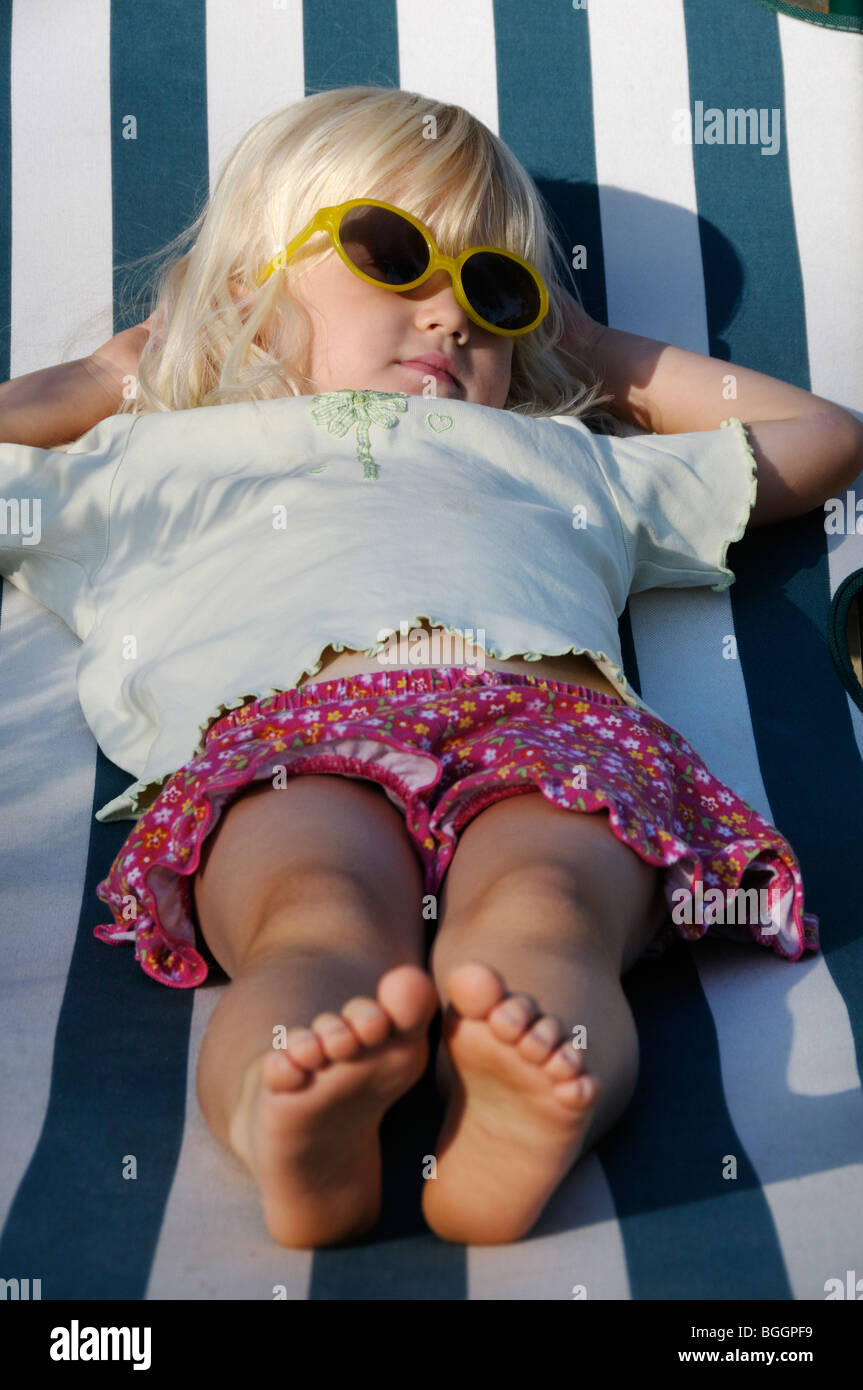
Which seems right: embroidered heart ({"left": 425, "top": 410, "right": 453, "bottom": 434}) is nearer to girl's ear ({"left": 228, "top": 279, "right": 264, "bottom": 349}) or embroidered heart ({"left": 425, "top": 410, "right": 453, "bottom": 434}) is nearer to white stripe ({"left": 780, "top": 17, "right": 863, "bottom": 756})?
girl's ear ({"left": 228, "top": 279, "right": 264, "bottom": 349})

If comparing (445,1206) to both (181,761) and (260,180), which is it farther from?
(260,180)

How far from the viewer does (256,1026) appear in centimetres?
115

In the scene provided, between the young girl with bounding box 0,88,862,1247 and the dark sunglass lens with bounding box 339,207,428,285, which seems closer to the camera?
the young girl with bounding box 0,88,862,1247

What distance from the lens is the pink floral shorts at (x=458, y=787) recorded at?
1.49 m

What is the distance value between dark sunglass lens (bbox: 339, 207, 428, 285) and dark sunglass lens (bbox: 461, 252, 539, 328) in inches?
3.7

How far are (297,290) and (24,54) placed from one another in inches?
41.4

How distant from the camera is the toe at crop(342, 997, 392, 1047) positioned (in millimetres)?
1046

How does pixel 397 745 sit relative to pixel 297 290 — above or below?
below

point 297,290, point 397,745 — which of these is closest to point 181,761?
point 397,745

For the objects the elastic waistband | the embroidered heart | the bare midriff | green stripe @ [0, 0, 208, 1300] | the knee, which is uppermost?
the embroidered heart

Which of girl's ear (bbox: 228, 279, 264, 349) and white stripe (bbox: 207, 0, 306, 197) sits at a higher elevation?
white stripe (bbox: 207, 0, 306, 197)

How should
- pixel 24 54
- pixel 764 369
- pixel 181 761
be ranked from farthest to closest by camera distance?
pixel 24 54 < pixel 764 369 < pixel 181 761

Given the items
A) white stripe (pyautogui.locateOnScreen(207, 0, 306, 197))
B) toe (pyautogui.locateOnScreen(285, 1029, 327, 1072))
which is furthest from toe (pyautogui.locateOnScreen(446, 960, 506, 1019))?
white stripe (pyautogui.locateOnScreen(207, 0, 306, 197))
